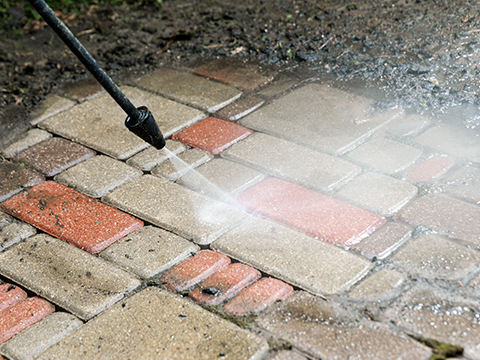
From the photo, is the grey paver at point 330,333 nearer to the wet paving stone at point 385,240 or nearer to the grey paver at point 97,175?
the wet paving stone at point 385,240

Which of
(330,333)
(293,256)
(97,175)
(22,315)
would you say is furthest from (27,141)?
(330,333)

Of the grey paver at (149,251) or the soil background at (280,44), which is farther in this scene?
the soil background at (280,44)

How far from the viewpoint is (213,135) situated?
2.82 m

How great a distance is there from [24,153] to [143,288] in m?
1.32

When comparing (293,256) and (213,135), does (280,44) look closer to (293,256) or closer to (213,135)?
(213,135)

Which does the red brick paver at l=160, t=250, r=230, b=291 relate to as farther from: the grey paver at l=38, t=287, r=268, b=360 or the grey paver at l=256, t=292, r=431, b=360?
the grey paver at l=256, t=292, r=431, b=360

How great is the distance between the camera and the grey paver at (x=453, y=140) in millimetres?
2482

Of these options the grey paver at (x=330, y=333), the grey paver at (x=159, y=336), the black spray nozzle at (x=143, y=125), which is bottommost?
the grey paver at (x=330, y=333)

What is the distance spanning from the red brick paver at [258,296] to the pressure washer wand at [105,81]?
0.79m

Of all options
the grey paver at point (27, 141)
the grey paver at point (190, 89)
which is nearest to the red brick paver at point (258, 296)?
the grey paver at point (190, 89)

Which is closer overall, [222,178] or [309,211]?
[309,211]

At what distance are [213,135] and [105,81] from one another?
893 mm

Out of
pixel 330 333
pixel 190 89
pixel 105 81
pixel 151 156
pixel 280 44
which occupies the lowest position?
pixel 330 333

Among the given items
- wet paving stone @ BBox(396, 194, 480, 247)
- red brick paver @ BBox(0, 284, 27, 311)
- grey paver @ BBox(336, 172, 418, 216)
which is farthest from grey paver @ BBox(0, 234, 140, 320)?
wet paving stone @ BBox(396, 194, 480, 247)
